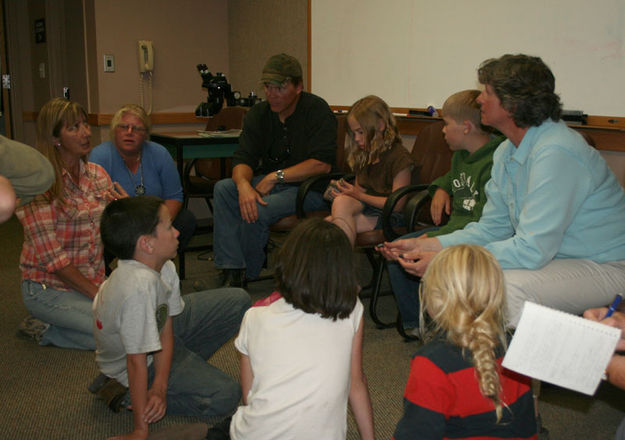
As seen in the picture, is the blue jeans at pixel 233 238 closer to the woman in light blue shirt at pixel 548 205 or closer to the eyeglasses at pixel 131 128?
the eyeglasses at pixel 131 128

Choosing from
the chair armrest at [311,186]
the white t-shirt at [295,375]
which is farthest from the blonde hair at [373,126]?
the white t-shirt at [295,375]

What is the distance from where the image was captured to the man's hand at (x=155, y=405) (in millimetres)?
1843

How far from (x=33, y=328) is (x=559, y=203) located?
2.25 m

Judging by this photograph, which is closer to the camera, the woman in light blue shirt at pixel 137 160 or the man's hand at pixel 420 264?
the man's hand at pixel 420 264

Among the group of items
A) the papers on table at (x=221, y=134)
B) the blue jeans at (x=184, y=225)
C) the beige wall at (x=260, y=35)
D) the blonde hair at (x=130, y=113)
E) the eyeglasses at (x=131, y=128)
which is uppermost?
the beige wall at (x=260, y=35)

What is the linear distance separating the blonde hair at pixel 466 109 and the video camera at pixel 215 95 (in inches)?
93.6

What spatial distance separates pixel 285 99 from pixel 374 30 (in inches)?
34.6

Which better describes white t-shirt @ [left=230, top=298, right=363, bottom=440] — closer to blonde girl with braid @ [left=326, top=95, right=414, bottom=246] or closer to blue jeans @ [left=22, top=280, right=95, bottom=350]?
blue jeans @ [left=22, top=280, right=95, bottom=350]

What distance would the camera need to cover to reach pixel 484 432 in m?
1.29

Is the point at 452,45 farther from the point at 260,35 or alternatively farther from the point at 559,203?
the point at 260,35

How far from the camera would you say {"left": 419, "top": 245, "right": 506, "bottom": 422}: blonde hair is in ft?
4.05

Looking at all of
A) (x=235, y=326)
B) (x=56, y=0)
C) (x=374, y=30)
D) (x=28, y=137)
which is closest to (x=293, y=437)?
(x=235, y=326)

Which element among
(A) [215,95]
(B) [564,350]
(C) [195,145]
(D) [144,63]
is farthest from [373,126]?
(D) [144,63]

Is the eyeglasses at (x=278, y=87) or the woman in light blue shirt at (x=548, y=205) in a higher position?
the eyeglasses at (x=278, y=87)
